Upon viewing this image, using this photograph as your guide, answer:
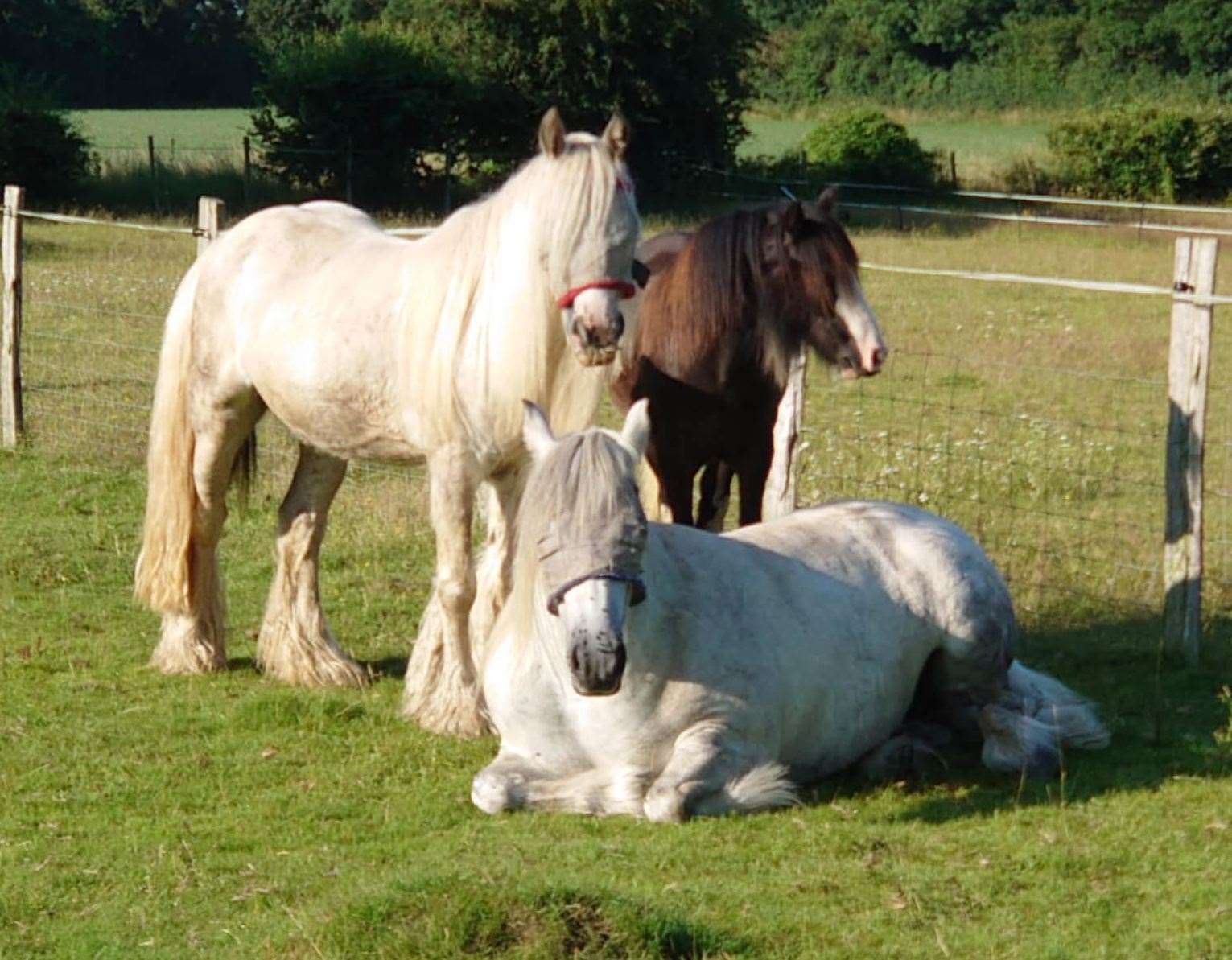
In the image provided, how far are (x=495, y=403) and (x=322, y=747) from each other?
1.34 m

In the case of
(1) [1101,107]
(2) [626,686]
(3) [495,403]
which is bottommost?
(2) [626,686]

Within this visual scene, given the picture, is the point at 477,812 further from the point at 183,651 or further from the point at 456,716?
the point at 183,651

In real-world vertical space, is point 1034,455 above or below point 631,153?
below

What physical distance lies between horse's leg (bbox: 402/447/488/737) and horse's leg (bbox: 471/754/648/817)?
36.2 inches

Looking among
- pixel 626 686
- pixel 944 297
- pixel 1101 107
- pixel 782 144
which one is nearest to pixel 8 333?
pixel 626 686

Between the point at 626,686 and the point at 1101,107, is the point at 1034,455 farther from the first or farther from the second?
the point at 1101,107

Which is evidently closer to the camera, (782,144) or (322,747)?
(322,747)

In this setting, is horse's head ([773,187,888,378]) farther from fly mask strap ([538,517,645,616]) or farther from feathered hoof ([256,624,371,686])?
feathered hoof ([256,624,371,686])

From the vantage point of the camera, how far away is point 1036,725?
5.34 meters

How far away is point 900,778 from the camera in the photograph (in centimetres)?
520

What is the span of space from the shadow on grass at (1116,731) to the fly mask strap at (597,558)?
1.15 meters

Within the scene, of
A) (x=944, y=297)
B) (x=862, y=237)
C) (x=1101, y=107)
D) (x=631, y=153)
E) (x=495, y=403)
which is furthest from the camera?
(x=1101, y=107)

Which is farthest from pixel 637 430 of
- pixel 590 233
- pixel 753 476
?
pixel 753 476

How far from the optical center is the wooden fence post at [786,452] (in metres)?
7.60
